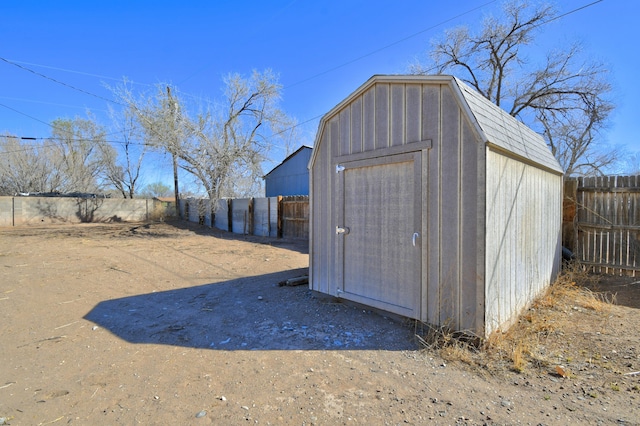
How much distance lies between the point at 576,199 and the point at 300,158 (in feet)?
49.8

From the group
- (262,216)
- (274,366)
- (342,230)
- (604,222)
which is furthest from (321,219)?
(262,216)

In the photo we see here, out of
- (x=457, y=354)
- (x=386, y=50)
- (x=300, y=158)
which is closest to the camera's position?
(x=457, y=354)

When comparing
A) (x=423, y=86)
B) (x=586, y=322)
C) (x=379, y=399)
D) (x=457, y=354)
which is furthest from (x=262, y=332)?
(x=586, y=322)

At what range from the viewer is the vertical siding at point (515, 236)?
9.68 feet

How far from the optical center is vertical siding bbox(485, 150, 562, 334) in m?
2.95

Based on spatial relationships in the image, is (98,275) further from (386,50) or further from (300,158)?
(300,158)

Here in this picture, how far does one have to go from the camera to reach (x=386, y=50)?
1167 centimetres

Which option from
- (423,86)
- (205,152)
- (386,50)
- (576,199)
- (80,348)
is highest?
(386,50)

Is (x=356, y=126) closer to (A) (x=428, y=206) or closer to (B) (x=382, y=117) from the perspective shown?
(B) (x=382, y=117)

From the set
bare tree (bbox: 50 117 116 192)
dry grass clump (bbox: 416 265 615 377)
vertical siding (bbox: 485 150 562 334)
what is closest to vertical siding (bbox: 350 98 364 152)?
vertical siding (bbox: 485 150 562 334)

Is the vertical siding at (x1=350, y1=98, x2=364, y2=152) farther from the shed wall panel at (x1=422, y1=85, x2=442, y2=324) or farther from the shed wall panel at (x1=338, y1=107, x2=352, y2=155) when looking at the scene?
the shed wall panel at (x1=422, y1=85, x2=442, y2=324)

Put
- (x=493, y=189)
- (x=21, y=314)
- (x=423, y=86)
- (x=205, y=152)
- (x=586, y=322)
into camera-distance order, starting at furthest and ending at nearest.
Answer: (x=205, y=152) < (x=21, y=314) < (x=586, y=322) < (x=423, y=86) < (x=493, y=189)

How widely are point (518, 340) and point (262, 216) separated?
10.7 metres

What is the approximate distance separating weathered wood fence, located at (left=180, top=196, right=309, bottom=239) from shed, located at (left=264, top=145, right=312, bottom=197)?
552 centimetres
